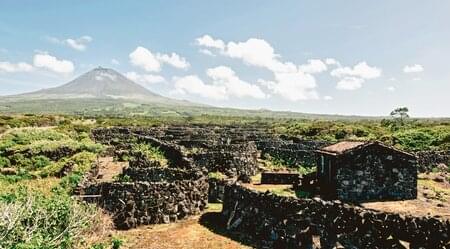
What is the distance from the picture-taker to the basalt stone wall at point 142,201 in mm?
18438

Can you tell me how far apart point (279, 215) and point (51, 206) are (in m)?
8.13

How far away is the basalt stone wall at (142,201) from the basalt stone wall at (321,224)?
2299 mm

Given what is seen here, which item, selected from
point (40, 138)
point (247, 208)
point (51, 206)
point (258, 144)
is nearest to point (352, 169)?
point (247, 208)

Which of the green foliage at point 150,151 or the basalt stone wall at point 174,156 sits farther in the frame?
the green foliage at point 150,151

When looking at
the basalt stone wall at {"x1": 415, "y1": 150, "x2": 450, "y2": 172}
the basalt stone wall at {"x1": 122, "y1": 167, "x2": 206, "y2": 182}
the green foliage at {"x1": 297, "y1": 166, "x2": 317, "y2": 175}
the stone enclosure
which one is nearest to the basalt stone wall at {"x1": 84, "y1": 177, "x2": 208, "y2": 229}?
the stone enclosure

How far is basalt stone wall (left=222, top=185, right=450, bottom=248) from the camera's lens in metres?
12.0

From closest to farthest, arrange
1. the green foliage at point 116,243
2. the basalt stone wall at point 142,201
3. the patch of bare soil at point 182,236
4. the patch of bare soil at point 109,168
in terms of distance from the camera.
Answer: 1. the green foliage at point 116,243
2. the patch of bare soil at point 182,236
3. the basalt stone wall at point 142,201
4. the patch of bare soil at point 109,168

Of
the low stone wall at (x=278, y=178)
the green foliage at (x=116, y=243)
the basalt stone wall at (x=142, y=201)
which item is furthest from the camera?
the low stone wall at (x=278, y=178)

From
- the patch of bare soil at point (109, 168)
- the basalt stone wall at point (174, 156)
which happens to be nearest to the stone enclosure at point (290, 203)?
the basalt stone wall at point (174, 156)

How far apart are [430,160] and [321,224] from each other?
35118 millimetres

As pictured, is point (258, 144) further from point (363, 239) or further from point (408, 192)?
point (363, 239)

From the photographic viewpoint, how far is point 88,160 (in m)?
38.9

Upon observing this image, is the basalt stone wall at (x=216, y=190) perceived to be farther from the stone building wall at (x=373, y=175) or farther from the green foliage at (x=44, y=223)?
the stone building wall at (x=373, y=175)

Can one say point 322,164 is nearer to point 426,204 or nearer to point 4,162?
point 426,204
